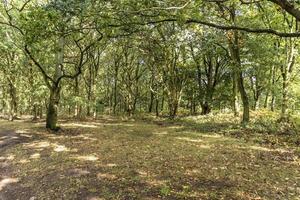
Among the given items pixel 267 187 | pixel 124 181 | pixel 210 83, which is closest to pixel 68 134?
pixel 124 181

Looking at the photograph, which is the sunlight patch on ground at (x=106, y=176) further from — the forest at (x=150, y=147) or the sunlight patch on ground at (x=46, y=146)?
the sunlight patch on ground at (x=46, y=146)

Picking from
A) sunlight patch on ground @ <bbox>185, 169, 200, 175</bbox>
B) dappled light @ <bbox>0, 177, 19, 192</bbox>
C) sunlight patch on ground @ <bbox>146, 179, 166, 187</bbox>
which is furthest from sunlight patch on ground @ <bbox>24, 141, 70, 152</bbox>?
sunlight patch on ground @ <bbox>185, 169, 200, 175</bbox>

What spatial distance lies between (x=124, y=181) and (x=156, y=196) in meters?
1.36

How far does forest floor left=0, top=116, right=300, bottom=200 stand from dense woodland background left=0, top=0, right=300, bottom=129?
4.10m

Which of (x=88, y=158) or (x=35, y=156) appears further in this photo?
(x=35, y=156)

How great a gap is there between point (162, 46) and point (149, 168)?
18576mm

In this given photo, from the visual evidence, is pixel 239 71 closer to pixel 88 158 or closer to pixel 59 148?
pixel 88 158

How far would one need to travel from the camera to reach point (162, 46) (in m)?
26.5

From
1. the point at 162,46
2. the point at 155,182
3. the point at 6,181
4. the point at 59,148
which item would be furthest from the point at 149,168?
the point at 162,46

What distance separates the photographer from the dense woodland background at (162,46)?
34.9ft

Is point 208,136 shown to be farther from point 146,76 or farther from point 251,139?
point 146,76

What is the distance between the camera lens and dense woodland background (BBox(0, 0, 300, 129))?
10.6 meters

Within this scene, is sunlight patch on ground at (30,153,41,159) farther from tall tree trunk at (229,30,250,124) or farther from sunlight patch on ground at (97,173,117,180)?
tall tree trunk at (229,30,250,124)

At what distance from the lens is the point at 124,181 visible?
27.1 feet
